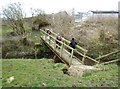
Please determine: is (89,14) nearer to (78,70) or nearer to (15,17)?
(15,17)

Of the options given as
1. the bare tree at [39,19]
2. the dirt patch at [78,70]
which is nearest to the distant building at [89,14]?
the bare tree at [39,19]

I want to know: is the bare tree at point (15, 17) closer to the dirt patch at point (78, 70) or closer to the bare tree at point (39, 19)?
the bare tree at point (39, 19)

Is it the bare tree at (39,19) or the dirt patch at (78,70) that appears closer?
the dirt patch at (78,70)

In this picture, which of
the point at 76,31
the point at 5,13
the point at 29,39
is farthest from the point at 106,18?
the point at 5,13

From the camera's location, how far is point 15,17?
1375 inches

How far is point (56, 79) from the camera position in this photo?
11.9 meters

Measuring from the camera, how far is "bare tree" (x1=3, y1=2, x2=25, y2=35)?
113 ft

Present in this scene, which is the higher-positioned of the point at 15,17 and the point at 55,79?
the point at 15,17

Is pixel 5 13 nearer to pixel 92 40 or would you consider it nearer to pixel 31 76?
pixel 92 40

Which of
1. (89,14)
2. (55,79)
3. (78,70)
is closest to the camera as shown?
(55,79)

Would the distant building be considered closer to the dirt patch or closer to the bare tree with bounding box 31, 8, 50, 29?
the bare tree with bounding box 31, 8, 50, 29

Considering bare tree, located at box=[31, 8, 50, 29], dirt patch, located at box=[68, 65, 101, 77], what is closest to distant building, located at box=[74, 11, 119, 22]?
bare tree, located at box=[31, 8, 50, 29]

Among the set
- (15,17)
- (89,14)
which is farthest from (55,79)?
(89,14)

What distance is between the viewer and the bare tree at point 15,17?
3447 centimetres
